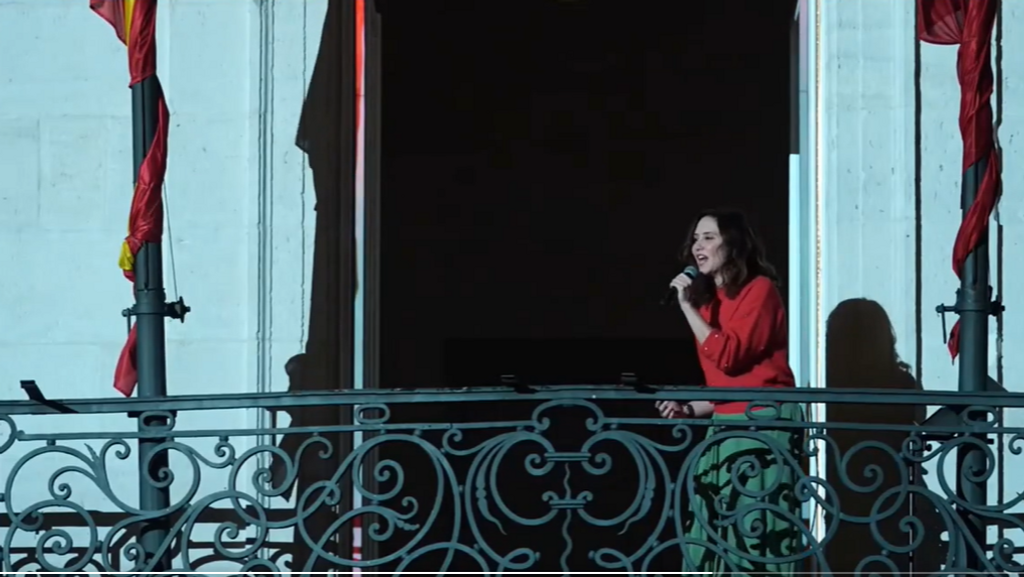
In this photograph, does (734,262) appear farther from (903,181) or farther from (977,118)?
(903,181)

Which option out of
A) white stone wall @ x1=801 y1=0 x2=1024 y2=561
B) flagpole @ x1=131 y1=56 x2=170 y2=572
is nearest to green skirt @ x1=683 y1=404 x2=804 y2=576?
white stone wall @ x1=801 y1=0 x2=1024 y2=561

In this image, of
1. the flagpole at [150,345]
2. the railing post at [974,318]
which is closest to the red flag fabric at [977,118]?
the railing post at [974,318]

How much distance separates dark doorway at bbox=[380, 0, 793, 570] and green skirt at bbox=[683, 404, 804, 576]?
21.1 feet

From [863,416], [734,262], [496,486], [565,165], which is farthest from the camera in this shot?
[565,165]

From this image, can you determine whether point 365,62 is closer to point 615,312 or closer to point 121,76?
point 121,76

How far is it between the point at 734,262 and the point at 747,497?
33.3 inches

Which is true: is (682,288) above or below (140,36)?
below

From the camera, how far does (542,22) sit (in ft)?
39.3

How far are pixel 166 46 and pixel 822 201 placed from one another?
2.73 meters

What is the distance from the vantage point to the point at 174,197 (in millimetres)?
6215

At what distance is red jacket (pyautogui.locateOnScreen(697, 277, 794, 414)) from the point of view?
5.27 metres

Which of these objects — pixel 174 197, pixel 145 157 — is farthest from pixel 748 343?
pixel 174 197

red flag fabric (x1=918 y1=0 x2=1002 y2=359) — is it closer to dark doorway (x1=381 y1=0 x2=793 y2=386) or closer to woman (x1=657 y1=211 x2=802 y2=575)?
woman (x1=657 y1=211 x2=802 y2=575)

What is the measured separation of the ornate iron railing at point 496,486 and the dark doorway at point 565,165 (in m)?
5.01
